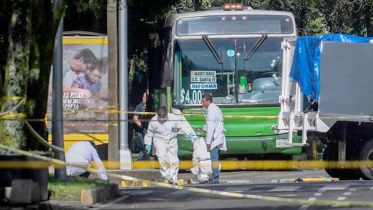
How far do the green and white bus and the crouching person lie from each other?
151 centimetres

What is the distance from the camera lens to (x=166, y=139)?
57.6ft

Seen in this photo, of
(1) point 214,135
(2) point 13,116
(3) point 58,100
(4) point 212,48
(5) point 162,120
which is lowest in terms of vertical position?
(1) point 214,135

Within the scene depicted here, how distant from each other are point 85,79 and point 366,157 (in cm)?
669

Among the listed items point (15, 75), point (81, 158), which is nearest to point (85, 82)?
point (81, 158)

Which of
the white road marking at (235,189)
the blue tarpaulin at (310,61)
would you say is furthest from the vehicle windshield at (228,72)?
the white road marking at (235,189)

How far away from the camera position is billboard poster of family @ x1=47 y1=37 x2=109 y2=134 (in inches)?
752

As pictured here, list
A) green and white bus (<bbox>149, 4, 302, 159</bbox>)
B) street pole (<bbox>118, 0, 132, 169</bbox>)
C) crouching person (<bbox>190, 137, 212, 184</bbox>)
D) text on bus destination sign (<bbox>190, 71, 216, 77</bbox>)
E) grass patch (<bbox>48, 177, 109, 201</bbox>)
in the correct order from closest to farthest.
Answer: grass patch (<bbox>48, 177, 109, 201</bbox>), crouching person (<bbox>190, 137, 212, 184</bbox>), street pole (<bbox>118, 0, 132, 169</bbox>), green and white bus (<bbox>149, 4, 302, 159</bbox>), text on bus destination sign (<bbox>190, 71, 216, 77</bbox>)

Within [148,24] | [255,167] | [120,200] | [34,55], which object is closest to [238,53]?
[255,167]

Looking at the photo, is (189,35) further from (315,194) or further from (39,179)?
(39,179)

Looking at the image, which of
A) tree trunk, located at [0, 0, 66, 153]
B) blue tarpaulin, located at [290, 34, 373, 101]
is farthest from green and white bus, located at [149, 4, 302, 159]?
tree trunk, located at [0, 0, 66, 153]

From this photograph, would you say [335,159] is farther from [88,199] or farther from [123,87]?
[88,199]

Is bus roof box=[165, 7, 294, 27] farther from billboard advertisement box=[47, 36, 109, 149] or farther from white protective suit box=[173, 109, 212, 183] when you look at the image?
white protective suit box=[173, 109, 212, 183]

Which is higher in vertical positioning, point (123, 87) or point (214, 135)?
point (123, 87)

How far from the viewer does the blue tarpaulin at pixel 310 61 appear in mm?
15966
